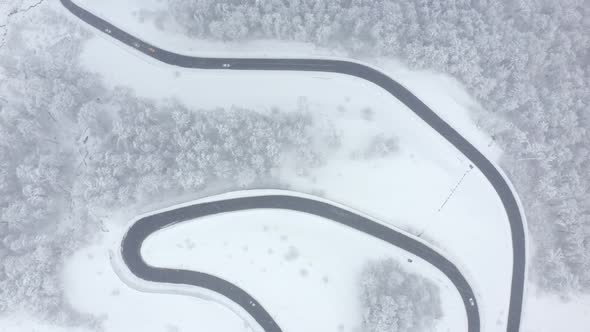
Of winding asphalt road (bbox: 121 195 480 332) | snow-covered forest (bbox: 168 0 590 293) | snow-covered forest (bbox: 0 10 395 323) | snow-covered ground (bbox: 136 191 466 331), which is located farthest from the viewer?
snow-covered forest (bbox: 168 0 590 293)

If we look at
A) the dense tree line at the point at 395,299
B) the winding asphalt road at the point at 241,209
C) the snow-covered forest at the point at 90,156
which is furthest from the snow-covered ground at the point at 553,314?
the snow-covered forest at the point at 90,156

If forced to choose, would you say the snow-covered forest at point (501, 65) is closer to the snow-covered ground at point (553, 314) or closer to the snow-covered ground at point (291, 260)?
the snow-covered ground at point (553, 314)

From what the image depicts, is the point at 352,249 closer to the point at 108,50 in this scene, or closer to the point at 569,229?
the point at 569,229

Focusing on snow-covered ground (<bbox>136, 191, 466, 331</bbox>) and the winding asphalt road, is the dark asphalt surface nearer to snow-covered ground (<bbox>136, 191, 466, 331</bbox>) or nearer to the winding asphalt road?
the winding asphalt road

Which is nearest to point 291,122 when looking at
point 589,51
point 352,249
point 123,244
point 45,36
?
point 352,249

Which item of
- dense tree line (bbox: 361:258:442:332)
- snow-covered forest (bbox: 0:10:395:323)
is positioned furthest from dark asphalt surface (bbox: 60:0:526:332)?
snow-covered forest (bbox: 0:10:395:323)
